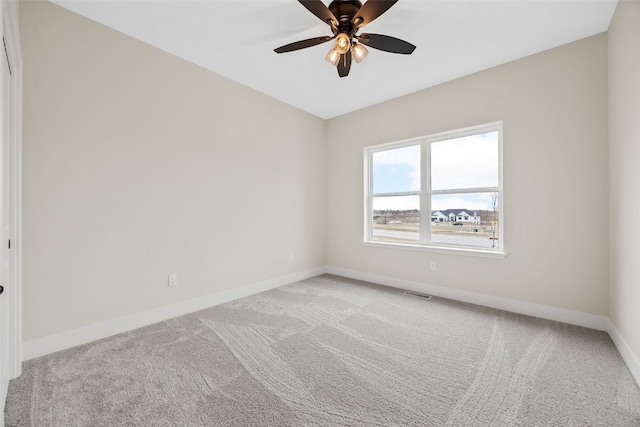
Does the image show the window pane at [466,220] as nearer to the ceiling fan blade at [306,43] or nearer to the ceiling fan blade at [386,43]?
the ceiling fan blade at [386,43]

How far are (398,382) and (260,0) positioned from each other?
302 cm

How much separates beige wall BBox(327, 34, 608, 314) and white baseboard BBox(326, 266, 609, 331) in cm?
6

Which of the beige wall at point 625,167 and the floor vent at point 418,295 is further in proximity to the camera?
the floor vent at point 418,295

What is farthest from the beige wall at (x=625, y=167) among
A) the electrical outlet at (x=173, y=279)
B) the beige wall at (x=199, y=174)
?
the electrical outlet at (x=173, y=279)

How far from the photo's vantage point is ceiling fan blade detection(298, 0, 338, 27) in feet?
6.03

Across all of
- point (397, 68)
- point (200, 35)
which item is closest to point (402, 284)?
point (397, 68)

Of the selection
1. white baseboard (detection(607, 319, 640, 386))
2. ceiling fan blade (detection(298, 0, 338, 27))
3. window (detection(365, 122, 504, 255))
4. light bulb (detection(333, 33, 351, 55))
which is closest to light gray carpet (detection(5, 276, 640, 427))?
white baseboard (detection(607, 319, 640, 386))

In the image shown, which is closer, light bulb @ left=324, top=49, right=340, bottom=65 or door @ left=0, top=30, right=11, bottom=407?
door @ left=0, top=30, right=11, bottom=407

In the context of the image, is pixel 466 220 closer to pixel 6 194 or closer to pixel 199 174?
pixel 199 174

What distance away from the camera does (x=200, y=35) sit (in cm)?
258

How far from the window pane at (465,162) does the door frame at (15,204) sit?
4.12 metres

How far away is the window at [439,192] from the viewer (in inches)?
129

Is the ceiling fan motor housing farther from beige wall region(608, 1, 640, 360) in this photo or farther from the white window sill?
the white window sill

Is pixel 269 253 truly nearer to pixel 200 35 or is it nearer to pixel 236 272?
pixel 236 272
